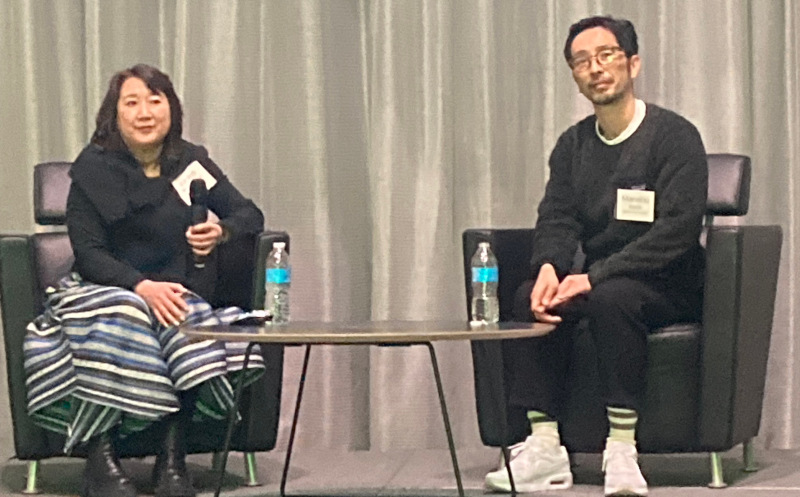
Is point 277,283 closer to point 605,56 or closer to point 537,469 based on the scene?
point 537,469

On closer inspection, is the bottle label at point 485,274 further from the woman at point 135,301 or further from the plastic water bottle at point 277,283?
the woman at point 135,301

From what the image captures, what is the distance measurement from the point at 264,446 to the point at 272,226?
3.13 ft

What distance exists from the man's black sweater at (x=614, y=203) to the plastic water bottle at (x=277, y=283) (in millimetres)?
608

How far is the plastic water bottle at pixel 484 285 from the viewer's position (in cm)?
283

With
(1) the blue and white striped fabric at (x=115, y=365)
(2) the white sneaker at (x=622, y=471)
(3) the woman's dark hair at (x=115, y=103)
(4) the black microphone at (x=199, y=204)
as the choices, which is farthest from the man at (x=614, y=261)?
(3) the woman's dark hair at (x=115, y=103)

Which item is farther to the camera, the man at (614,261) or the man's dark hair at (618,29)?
the man's dark hair at (618,29)

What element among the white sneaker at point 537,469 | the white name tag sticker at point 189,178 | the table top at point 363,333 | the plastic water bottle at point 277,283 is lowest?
the white sneaker at point 537,469

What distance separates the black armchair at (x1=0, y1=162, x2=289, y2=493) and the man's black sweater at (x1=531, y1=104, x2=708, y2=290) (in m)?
0.68

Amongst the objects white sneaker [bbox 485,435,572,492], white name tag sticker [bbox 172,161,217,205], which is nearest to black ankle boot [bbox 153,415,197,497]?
white name tag sticker [bbox 172,161,217,205]

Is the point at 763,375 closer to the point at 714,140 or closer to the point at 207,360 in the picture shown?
the point at 714,140

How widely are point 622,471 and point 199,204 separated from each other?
1165 mm

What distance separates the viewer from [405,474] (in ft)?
10.6

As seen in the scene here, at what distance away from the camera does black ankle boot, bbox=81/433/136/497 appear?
9.08ft

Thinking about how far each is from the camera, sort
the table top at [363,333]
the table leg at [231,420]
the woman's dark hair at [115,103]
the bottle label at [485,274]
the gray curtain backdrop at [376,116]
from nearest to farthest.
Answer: the table top at [363,333] → the table leg at [231,420] → the bottle label at [485,274] → the woman's dark hair at [115,103] → the gray curtain backdrop at [376,116]
